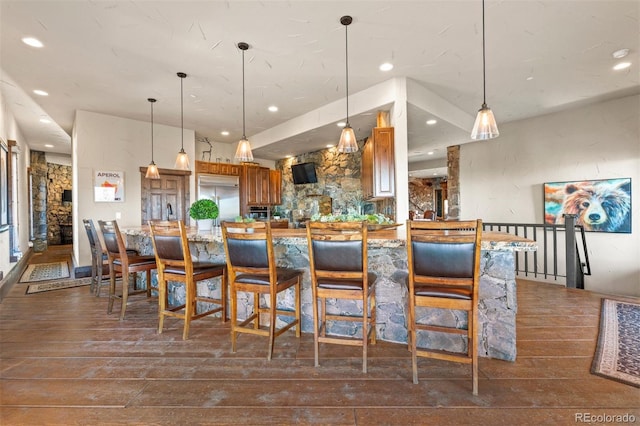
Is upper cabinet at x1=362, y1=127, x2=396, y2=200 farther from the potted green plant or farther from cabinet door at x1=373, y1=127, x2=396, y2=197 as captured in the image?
the potted green plant

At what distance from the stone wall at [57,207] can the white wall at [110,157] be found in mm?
5478

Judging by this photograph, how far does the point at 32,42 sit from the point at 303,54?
9.26 ft

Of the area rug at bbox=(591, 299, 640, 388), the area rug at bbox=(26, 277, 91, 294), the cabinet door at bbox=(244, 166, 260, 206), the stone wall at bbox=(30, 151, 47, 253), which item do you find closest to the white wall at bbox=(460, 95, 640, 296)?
the area rug at bbox=(591, 299, 640, 388)

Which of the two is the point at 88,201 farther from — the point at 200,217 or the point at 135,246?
the point at 200,217

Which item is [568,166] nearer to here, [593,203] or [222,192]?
[593,203]

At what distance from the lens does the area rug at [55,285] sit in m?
3.99

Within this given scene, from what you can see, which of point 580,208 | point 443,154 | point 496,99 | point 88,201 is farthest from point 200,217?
point 443,154

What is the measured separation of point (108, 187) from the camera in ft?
17.1

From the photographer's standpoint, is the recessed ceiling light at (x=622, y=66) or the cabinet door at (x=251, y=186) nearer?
the recessed ceiling light at (x=622, y=66)

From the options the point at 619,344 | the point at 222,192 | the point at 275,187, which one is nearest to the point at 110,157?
the point at 222,192

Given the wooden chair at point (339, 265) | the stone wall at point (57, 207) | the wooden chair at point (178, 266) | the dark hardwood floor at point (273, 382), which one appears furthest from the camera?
the stone wall at point (57, 207)

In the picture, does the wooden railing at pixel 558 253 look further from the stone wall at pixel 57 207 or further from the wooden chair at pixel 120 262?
the stone wall at pixel 57 207

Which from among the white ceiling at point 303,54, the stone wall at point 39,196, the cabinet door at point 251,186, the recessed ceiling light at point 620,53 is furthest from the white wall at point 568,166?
the stone wall at point 39,196

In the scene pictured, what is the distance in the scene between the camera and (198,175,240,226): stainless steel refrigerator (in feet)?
21.1
